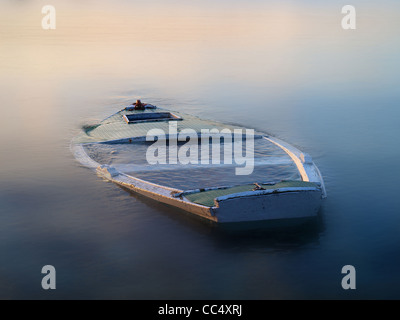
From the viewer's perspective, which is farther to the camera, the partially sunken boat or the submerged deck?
the submerged deck

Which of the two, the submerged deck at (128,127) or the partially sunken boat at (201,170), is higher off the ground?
the submerged deck at (128,127)

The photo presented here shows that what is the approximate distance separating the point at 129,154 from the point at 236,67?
29047mm

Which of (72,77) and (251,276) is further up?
(72,77)

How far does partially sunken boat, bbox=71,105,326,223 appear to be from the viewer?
17.6m

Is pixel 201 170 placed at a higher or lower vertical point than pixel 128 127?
lower

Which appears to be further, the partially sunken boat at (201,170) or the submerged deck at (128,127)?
the submerged deck at (128,127)

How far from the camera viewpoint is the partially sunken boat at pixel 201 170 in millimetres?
17609

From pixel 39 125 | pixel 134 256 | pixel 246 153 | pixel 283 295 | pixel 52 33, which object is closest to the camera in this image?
pixel 283 295

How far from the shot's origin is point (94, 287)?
14992mm

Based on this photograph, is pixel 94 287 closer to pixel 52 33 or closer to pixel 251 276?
pixel 251 276

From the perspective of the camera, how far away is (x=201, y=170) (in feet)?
73.3

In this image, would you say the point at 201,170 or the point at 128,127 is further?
the point at 128,127

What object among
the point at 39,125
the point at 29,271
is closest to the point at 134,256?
the point at 29,271

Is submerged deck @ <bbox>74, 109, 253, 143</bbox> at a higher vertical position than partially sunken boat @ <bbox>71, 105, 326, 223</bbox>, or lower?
higher
